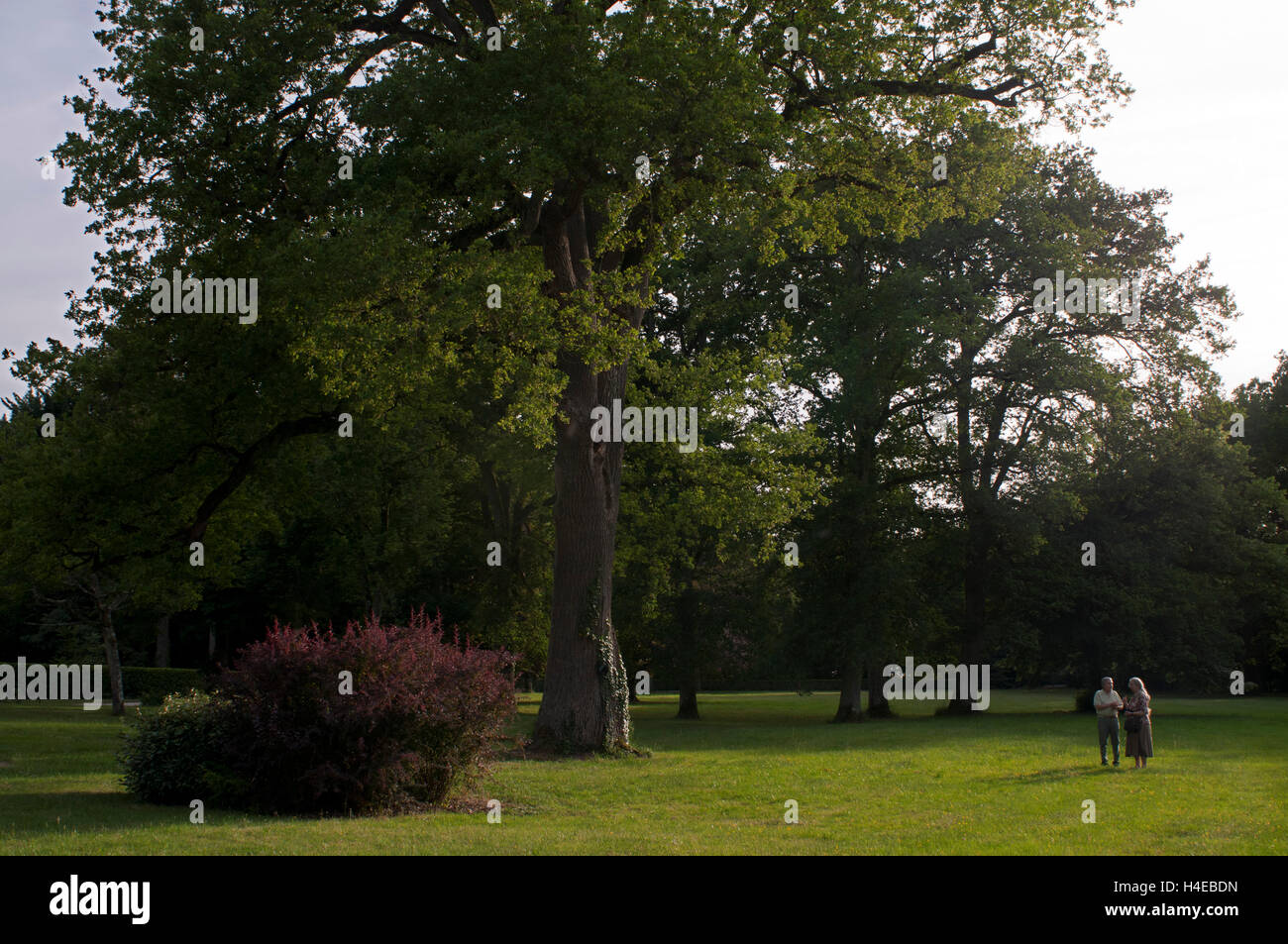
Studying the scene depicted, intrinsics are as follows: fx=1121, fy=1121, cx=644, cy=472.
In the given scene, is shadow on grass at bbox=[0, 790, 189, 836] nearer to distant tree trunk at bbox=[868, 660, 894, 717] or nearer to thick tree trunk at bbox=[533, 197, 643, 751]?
thick tree trunk at bbox=[533, 197, 643, 751]

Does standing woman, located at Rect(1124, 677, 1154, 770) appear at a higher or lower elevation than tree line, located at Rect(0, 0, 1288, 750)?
lower

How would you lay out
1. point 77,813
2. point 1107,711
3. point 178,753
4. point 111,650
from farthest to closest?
point 111,650, point 1107,711, point 178,753, point 77,813

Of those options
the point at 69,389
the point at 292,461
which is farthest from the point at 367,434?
the point at 69,389

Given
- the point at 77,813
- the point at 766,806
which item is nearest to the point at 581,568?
the point at 766,806

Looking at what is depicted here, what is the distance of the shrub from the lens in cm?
1426

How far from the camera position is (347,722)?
44.8 feet

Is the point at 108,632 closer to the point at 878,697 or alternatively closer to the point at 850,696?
the point at 850,696

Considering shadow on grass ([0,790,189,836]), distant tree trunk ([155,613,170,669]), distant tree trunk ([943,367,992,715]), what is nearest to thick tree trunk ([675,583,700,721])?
distant tree trunk ([943,367,992,715])

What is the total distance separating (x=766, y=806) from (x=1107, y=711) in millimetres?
9046

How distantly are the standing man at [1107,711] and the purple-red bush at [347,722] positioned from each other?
1199 cm

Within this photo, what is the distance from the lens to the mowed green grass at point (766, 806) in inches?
440

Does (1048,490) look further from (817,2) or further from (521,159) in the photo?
(521,159)

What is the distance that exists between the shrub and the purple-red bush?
363 millimetres
